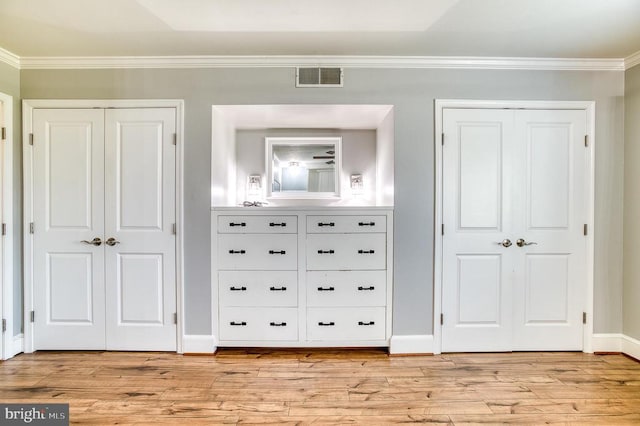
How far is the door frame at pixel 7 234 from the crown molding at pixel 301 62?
490mm

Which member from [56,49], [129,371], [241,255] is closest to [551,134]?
[241,255]

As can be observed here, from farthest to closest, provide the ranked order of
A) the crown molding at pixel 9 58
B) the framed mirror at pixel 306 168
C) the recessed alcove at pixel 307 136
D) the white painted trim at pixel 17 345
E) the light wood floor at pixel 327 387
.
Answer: the framed mirror at pixel 306 168, the recessed alcove at pixel 307 136, the white painted trim at pixel 17 345, the crown molding at pixel 9 58, the light wood floor at pixel 327 387

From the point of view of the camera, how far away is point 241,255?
107 inches

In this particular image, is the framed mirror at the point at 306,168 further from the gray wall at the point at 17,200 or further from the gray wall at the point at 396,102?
the gray wall at the point at 17,200

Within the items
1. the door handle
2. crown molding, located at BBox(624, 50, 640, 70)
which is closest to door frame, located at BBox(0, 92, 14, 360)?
the door handle

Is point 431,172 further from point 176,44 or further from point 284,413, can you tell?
point 176,44

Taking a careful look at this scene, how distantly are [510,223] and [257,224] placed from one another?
215cm

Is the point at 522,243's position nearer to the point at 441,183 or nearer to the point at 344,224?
the point at 441,183

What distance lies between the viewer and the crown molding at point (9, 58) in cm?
252

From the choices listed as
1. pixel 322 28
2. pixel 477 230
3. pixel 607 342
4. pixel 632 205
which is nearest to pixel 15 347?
pixel 322 28

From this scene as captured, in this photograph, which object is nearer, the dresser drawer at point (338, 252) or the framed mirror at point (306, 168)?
the dresser drawer at point (338, 252)

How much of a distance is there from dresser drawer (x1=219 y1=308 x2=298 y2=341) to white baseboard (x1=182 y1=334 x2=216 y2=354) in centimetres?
11

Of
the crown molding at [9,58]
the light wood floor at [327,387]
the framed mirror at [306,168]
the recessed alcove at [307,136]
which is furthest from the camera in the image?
the framed mirror at [306,168]

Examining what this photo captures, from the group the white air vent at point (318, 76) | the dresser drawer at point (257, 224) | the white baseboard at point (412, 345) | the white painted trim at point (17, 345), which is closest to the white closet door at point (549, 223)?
the white baseboard at point (412, 345)
